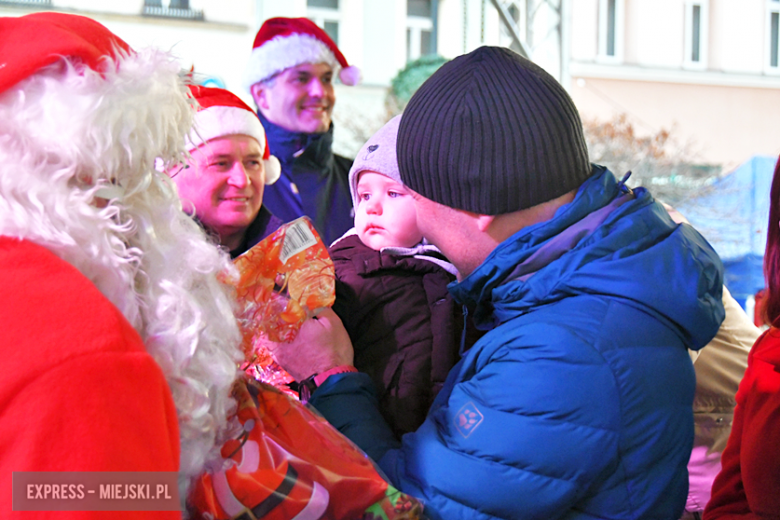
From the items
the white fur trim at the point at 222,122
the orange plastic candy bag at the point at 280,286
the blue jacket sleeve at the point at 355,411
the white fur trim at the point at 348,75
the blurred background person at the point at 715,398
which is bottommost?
the blurred background person at the point at 715,398

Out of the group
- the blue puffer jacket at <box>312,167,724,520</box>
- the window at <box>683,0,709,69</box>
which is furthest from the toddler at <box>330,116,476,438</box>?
the window at <box>683,0,709,69</box>

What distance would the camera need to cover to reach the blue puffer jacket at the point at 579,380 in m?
1.01

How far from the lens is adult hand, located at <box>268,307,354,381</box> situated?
4.34 feet

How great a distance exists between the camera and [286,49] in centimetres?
336

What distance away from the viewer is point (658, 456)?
1.06m

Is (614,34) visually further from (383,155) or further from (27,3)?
(383,155)

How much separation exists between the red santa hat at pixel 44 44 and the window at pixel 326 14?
11.4m

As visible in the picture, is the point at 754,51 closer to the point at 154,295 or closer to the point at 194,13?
the point at 194,13

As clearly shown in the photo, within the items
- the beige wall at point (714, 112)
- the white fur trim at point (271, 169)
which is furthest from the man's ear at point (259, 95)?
the beige wall at point (714, 112)

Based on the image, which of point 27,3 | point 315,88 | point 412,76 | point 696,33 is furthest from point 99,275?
point 696,33

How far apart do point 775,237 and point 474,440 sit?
0.88 metres

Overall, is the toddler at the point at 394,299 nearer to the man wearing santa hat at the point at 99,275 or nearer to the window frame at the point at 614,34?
the man wearing santa hat at the point at 99,275

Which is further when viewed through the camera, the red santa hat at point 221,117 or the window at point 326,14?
the window at point 326,14

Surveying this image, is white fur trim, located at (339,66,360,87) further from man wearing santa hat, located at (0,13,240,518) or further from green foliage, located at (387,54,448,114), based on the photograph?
man wearing santa hat, located at (0,13,240,518)
